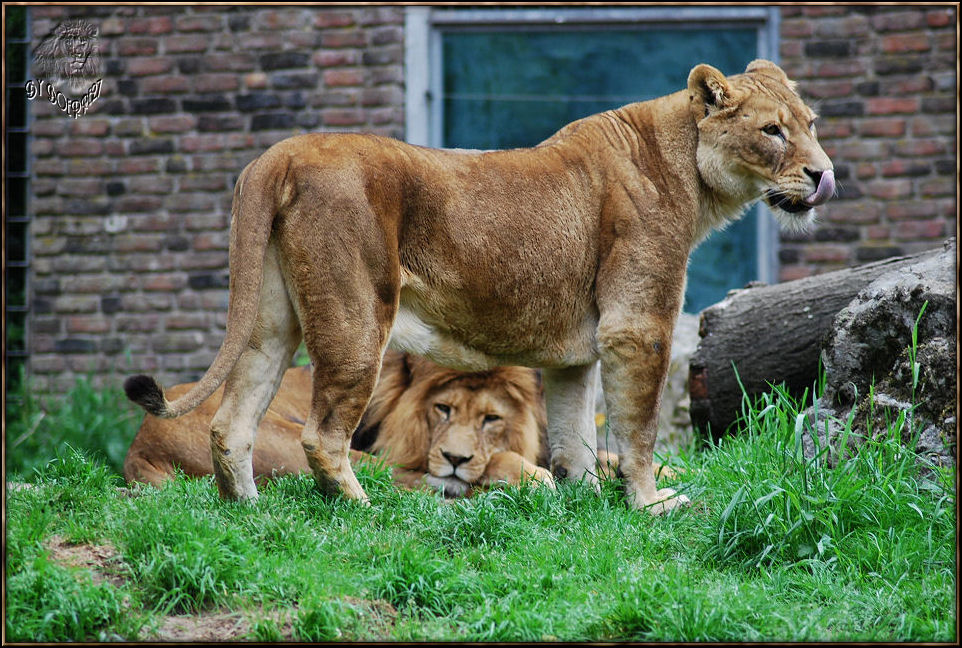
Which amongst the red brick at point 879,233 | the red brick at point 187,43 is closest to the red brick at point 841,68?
the red brick at point 879,233

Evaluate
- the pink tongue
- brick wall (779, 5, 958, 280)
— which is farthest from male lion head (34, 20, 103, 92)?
brick wall (779, 5, 958, 280)

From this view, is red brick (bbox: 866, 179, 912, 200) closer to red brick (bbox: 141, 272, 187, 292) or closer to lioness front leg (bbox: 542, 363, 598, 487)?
lioness front leg (bbox: 542, 363, 598, 487)

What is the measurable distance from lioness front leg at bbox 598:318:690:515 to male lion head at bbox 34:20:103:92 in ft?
14.1

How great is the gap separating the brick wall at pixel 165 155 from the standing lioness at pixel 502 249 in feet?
14.1

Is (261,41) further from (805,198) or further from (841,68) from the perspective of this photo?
(805,198)

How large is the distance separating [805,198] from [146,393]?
9.52 ft

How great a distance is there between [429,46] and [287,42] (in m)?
1.22

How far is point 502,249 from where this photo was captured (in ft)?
14.9

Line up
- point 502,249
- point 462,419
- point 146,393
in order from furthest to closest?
point 462,419 < point 502,249 < point 146,393

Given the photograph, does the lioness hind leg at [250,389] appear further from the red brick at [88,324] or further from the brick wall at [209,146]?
the red brick at [88,324]

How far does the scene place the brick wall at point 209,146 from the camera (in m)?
8.45

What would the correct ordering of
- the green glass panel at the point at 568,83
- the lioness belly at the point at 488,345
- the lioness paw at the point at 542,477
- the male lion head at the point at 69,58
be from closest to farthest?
the lioness belly at the point at 488,345
the lioness paw at the point at 542,477
the male lion head at the point at 69,58
the green glass panel at the point at 568,83

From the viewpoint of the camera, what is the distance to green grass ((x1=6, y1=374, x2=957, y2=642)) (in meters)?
3.41

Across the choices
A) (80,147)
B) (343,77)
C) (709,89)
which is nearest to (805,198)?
(709,89)
